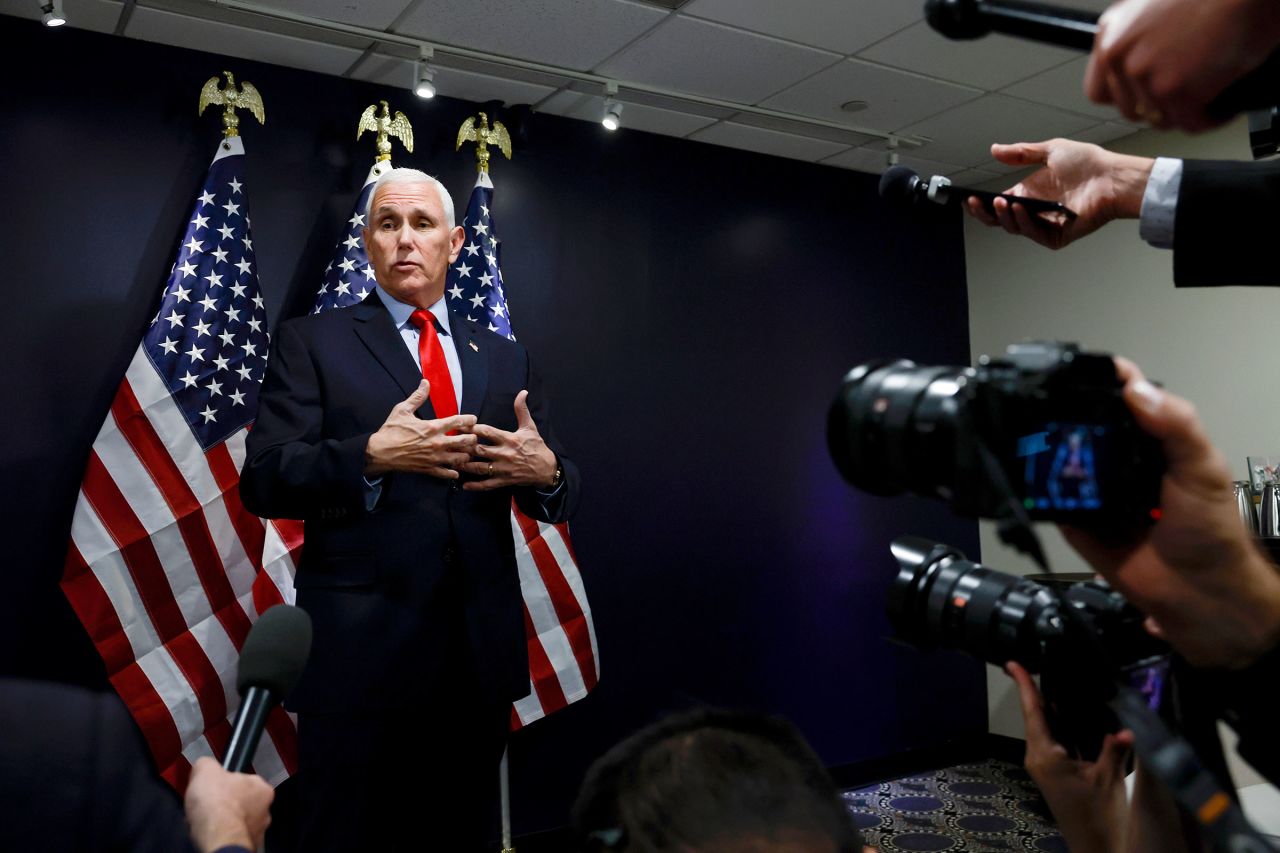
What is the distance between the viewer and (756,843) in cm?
71

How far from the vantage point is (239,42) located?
3.16 m

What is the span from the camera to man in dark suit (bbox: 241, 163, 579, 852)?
1.90 metres

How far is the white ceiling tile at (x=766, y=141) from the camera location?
4090 millimetres

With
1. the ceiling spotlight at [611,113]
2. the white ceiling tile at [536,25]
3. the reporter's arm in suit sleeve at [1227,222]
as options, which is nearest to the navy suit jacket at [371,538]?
the white ceiling tile at [536,25]

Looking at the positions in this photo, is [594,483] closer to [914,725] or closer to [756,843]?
[914,725]

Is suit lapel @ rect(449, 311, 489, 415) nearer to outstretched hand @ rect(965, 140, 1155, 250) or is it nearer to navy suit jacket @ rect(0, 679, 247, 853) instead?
outstretched hand @ rect(965, 140, 1155, 250)

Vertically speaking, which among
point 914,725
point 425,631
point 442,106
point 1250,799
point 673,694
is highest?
point 442,106

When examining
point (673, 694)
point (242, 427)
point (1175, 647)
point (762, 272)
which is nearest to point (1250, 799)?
point (1175, 647)

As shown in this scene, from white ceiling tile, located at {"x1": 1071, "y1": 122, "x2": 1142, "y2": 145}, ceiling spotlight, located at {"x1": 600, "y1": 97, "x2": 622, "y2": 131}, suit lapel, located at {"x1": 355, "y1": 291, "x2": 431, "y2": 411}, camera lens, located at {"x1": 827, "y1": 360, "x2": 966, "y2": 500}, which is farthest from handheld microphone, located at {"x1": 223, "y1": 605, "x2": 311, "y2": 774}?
→ white ceiling tile, located at {"x1": 1071, "y1": 122, "x2": 1142, "y2": 145}

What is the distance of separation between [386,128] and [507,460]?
5.42 feet

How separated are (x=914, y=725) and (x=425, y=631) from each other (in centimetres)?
323

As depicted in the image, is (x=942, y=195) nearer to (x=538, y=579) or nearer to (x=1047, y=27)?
(x=1047, y=27)

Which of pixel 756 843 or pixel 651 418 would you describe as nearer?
pixel 756 843

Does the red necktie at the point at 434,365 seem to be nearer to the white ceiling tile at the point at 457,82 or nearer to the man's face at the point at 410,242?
the man's face at the point at 410,242
